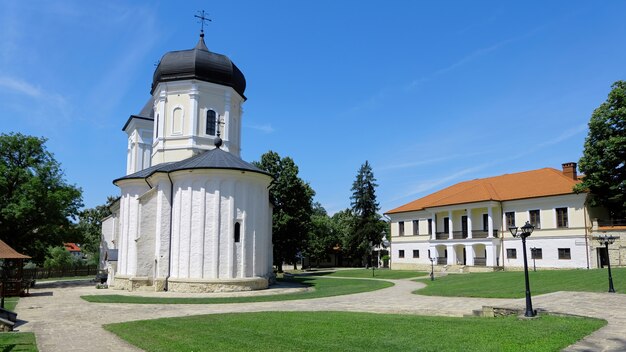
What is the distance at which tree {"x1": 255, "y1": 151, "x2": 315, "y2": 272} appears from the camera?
42594 millimetres

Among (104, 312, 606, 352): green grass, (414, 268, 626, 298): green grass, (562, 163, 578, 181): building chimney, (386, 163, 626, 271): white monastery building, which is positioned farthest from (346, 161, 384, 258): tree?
(104, 312, 606, 352): green grass

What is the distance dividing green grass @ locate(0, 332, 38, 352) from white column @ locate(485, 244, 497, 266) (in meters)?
34.2

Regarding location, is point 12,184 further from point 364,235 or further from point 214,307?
point 364,235

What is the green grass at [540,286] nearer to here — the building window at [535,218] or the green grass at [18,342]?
the building window at [535,218]

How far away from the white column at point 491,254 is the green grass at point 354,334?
27873mm

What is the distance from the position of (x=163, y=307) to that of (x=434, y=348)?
11.7 meters

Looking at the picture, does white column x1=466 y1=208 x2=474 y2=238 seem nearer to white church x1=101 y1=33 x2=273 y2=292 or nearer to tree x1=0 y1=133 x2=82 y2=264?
white church x1=101 y1=33 x2=273 y2=292

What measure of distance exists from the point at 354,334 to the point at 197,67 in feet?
76.4

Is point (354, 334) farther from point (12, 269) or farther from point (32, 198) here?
point (32, 198)

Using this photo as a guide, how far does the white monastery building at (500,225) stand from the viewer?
3259 centimetres

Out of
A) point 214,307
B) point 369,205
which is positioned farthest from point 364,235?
point 214,307

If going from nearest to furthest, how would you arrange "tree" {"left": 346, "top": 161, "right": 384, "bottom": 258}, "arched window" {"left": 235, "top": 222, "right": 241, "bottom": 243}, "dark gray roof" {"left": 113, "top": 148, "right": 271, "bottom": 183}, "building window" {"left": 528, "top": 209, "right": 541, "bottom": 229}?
"dark gray roof" {"left": 113, "top": 148, "right": 271, "bottom": 183} < "arched window" {"left": 235, "top": 222, "right": 241, "bottom": 243} < "building window" {"left": 528, "top": 209, "right": 541, "bottom": 229} < "tree" {"left": 346, "top": 161, "right": 384, "bottom": 258}

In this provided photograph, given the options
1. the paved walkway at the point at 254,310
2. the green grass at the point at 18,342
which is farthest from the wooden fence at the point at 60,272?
the green grass at the point at 18,342

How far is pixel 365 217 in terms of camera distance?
5369 cm
